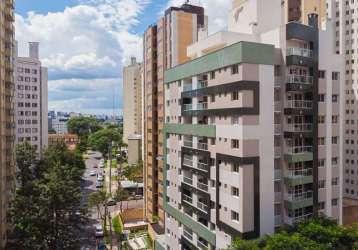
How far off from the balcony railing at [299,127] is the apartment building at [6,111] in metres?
32.1

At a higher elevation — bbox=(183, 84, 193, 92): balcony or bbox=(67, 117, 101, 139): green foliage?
bbox=(183, 84, 193, 92): balcony

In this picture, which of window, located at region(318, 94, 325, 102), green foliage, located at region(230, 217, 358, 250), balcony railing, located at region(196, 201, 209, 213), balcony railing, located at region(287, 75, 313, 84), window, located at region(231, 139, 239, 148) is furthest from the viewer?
balcony railing, located at region(196, 201, 209, 213)

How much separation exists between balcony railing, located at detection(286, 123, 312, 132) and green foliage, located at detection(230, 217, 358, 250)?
681 centimetres

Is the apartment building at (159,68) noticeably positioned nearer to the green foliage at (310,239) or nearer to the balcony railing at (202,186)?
the balcony railing at (202,186)

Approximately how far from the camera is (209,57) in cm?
2538

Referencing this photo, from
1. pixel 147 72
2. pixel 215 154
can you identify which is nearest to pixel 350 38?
pixel 147 72

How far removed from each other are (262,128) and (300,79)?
5223 mm

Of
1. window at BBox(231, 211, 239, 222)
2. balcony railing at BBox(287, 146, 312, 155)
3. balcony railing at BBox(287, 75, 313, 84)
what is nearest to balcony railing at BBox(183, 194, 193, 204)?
window at BBox(231, 211, 239, 222)

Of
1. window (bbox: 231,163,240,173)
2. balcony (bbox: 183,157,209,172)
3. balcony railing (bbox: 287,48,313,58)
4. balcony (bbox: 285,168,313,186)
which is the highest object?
balcony railing (bbox: 287,48,313,58)

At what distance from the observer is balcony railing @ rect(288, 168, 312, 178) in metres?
23.9

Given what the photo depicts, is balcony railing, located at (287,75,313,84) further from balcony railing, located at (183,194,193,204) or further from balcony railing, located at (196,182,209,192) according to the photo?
balcony railing, located at (183,194,193,204)

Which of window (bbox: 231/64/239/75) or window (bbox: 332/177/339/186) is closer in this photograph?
window (bbox: 231/64/239/75)

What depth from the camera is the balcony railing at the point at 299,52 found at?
77.0 ft

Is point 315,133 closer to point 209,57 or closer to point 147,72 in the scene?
point 209,57
